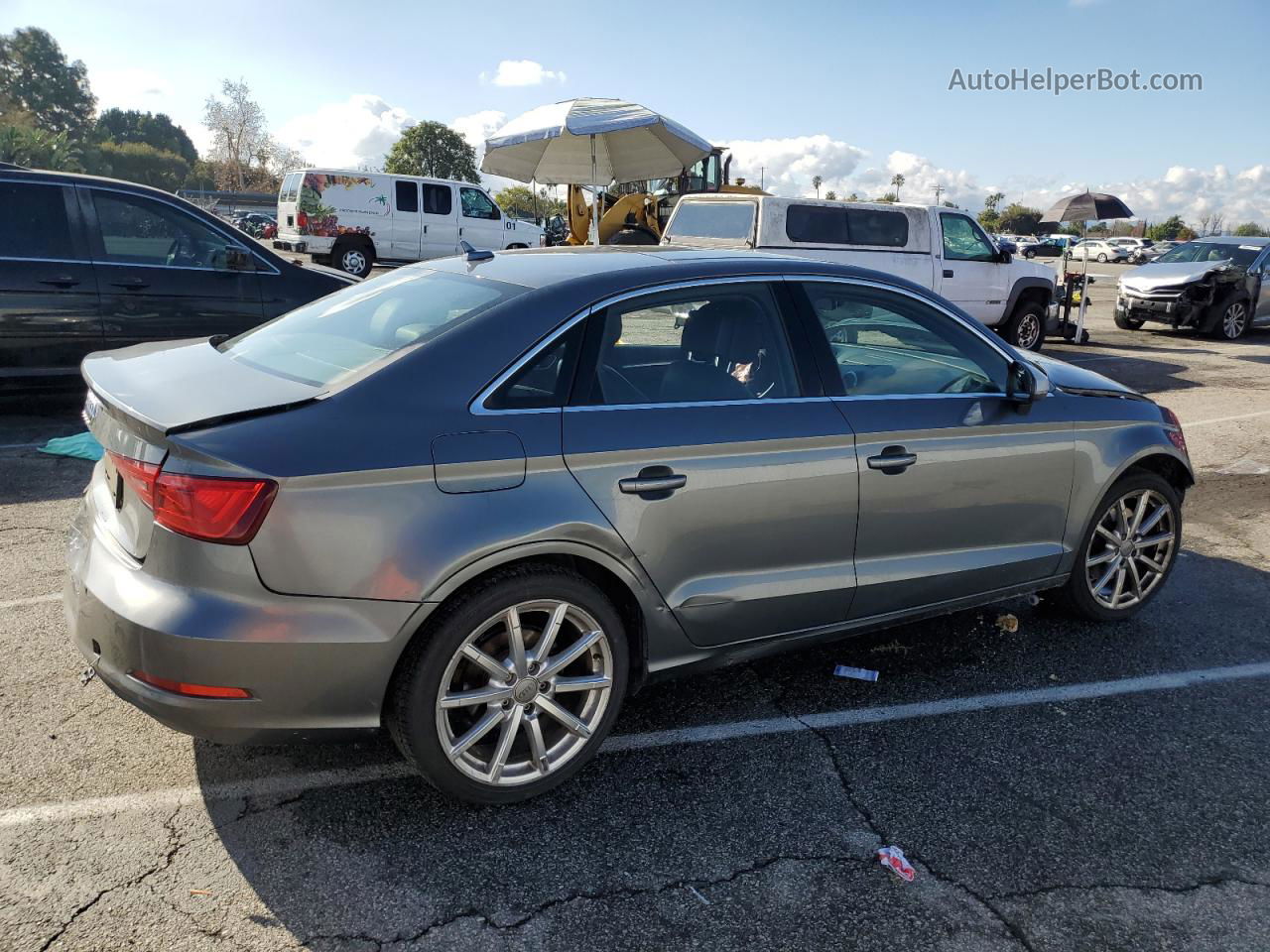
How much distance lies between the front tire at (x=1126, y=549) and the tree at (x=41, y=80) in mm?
123452

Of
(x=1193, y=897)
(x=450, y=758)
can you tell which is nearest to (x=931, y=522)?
(x=1193, y=897)

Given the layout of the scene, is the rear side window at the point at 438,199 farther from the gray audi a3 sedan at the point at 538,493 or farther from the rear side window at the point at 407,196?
the gray audi a3 sedan at the point at 538,493

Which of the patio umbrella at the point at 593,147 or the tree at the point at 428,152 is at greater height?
the tree at the point at 428,152

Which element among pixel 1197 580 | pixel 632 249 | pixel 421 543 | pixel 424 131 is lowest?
pixel 1197 580

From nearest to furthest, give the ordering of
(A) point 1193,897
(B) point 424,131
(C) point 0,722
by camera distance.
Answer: (A) point 1193,897, (C) point 0,722, (B) point 424,131

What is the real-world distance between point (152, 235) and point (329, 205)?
14447mm

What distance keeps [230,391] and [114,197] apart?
17.6 ft

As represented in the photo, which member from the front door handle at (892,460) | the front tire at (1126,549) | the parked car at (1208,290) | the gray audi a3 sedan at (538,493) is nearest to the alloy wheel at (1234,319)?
the parked car at (1208,290)

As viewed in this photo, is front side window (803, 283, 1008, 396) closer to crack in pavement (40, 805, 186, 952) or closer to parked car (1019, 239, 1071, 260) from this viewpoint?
crack in pavement (40, 805, 186, 952)

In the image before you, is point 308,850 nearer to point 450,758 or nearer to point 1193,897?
point 450,758

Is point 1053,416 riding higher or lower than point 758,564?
higher

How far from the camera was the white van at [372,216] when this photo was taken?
2077 centimetres

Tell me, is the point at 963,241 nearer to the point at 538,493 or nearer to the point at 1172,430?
the point at 1172,430

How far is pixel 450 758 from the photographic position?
→ 8.97 ft
